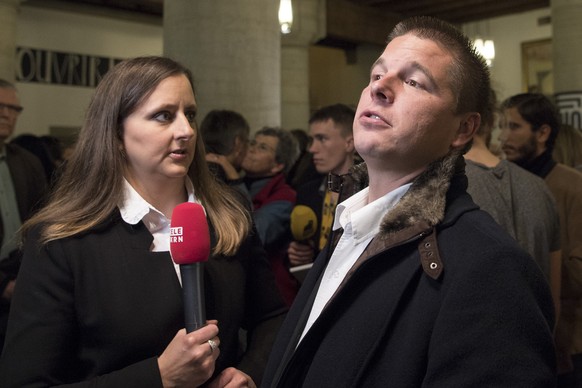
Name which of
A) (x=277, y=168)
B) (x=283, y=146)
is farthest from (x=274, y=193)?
(x=283, y=146)

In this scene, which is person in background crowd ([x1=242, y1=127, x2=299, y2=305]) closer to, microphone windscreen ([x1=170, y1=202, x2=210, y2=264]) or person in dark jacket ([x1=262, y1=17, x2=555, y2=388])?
microphone windscreen ([x1=170, y1=202, x2=210, y2=264])

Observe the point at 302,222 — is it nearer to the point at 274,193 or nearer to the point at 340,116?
the point at 274,193

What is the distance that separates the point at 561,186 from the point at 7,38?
24.7 ft

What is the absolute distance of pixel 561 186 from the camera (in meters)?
3.47

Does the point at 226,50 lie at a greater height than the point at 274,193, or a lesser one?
greater

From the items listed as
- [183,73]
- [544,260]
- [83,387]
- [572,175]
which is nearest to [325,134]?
[572,175]

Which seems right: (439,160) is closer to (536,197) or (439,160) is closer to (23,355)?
(23,355)

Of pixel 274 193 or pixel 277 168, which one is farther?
pixel 277 168

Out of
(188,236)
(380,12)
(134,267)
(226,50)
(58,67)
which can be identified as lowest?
(134,267)

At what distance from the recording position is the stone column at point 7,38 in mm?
8586

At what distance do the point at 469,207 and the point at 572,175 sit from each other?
94.1 inches

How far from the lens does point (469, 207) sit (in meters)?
1.40

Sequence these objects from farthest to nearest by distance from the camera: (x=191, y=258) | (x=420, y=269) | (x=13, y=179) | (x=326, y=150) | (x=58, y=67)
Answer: (x=58, y=67) < (x=326, y=150) < (x=13, y=179) < (x=191, y=258) < (x=420, y=269)

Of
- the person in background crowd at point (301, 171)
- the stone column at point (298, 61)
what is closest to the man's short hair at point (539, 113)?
the person in background crowd at point (301, 171)
